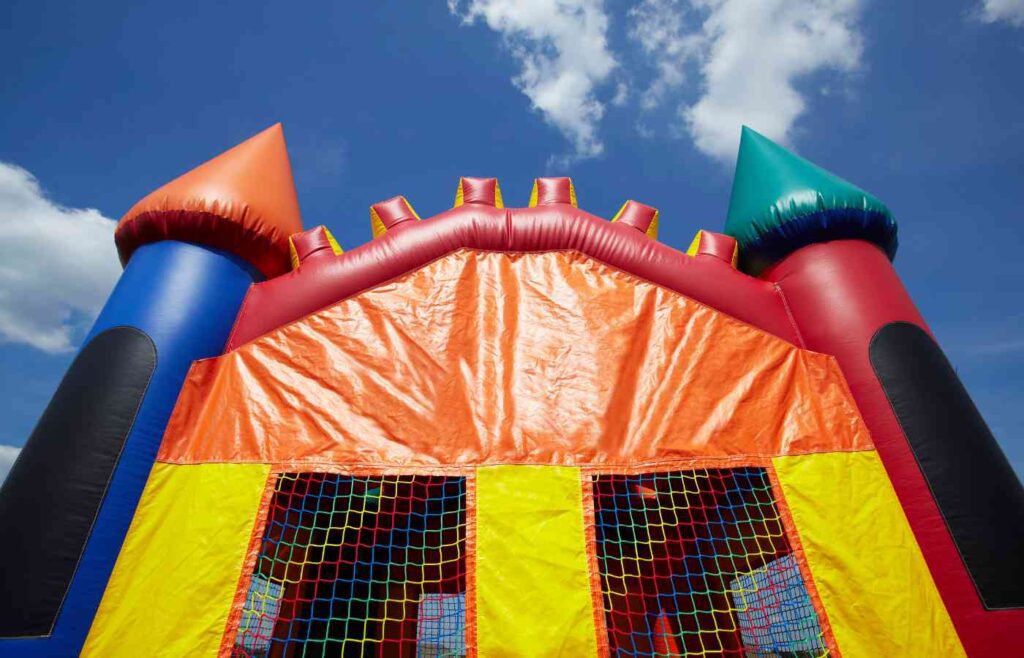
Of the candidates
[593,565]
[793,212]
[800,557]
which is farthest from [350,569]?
[793,212]

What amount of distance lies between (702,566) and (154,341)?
269 cm

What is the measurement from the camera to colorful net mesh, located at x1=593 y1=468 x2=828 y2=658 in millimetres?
2225

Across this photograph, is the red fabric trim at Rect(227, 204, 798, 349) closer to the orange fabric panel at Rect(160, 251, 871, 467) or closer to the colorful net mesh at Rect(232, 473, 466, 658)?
the orange fabric panel at Rect(160, 251, 871, 467)

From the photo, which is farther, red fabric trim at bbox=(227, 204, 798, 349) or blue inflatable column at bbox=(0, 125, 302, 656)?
red fabric trim at bbox=(227, 204, 798, 349)

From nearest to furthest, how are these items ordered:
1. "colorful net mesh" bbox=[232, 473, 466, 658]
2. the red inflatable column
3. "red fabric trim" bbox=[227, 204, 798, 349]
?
the red inflatable column
"colorful net mesh" bbox=[232, 473, 466, 658]
"red fabric trim" bbox=[227, 204, 798, 349]

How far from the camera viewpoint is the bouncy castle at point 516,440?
205cm

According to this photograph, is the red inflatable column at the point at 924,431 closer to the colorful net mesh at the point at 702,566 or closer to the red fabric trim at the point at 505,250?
the red fabric trim at the point at 505,250

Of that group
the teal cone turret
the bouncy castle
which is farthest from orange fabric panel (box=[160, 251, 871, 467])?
the teal cone turret

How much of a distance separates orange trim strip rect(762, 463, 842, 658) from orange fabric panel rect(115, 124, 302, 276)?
280cm

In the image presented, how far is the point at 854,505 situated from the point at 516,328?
1656mm

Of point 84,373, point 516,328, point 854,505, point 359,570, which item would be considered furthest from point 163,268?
point 854,505

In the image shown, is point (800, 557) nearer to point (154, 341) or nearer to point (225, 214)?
point (154, 341)

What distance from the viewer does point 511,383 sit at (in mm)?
2545

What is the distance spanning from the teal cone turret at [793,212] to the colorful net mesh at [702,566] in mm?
1260
